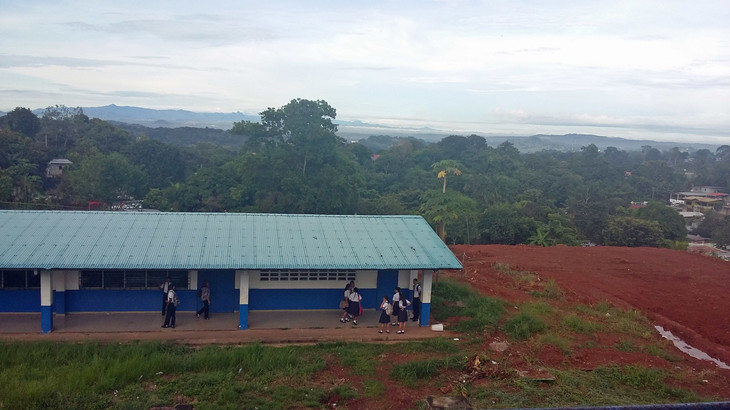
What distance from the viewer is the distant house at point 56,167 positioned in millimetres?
42219

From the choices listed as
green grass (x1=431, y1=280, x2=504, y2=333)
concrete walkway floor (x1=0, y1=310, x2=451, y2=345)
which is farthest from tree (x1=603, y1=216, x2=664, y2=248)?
concrete walkway floor (x1=0, y1=310, x2=451, y2=345)

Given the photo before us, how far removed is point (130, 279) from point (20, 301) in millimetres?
2573

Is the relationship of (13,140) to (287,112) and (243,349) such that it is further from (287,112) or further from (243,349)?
(243,349)

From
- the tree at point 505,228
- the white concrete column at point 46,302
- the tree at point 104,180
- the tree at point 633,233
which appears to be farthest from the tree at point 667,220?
the tree at point 104,180

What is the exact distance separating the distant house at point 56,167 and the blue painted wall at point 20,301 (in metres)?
33.7

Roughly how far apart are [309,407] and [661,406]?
7.43 metres

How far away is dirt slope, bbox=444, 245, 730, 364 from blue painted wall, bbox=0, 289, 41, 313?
12563mm

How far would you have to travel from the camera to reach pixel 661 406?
2520mm

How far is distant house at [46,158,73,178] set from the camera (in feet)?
139

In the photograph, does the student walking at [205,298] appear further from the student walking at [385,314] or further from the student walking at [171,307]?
the student walking at [385,314]

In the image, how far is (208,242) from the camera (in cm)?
1289

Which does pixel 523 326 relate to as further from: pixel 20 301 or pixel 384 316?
pixel 20 301

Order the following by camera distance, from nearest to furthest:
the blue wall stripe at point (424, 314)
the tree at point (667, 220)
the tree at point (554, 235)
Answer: the blue wall stripe at point (424, 314)
the tree at point (554, 235)
the tree at point (667, 220)

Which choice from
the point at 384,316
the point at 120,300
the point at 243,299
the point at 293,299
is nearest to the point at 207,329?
the point at 243,299
